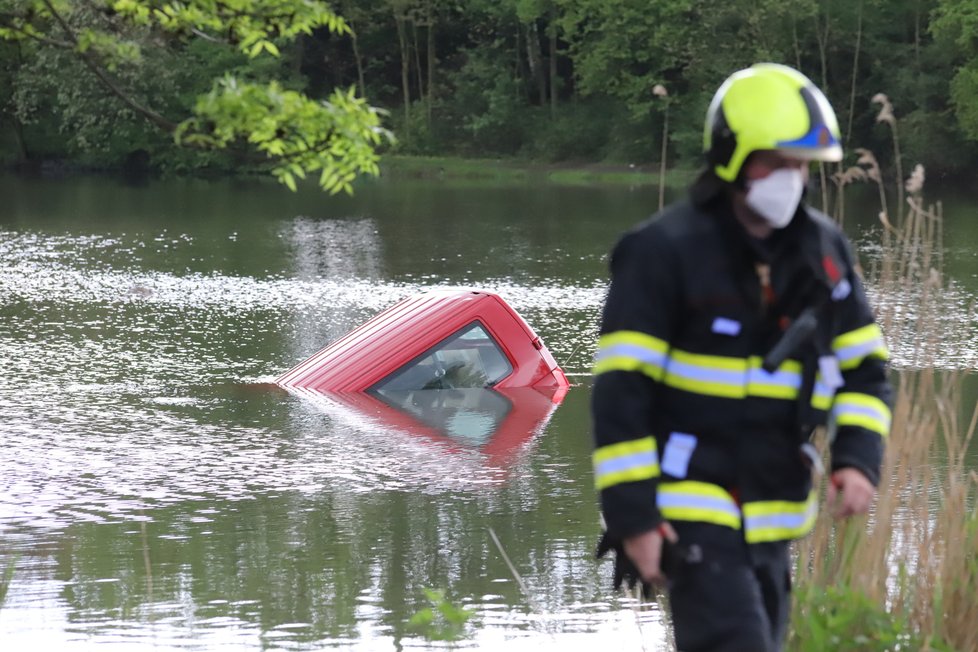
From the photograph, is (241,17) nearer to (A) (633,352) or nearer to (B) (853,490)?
(A) (633,352)

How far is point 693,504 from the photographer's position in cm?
303

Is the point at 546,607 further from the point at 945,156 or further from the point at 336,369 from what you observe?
the point at 945,156

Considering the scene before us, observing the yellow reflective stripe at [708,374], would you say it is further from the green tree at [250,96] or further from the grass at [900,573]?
the green tree at [250,96]

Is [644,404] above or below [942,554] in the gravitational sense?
above

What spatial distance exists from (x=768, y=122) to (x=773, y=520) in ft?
2.47

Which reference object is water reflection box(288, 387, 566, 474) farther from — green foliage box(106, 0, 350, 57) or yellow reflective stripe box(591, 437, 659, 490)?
yellow reflective stripe box(591, 437, 659, 490)

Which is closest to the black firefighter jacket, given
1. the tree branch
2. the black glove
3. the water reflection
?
the black glove

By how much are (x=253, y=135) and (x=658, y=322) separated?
2.41 metres

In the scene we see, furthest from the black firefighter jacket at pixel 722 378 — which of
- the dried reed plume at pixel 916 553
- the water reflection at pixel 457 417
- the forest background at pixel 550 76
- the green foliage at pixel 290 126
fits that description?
the forest background at pixel 550 76

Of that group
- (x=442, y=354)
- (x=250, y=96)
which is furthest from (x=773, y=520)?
(x=442, y=354)

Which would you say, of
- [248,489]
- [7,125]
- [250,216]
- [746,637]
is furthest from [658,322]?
[7,125]

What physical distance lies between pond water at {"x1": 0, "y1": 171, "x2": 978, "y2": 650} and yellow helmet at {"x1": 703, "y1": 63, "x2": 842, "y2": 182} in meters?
1.88

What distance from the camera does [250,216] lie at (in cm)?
3897

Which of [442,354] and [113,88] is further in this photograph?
[442,354]
